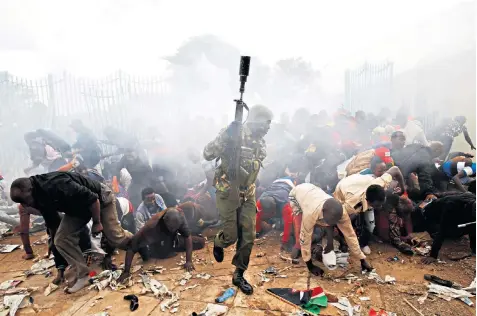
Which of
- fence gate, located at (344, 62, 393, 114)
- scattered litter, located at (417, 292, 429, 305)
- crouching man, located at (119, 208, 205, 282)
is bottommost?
scattered litter, located at (417, 292, 429, 305)

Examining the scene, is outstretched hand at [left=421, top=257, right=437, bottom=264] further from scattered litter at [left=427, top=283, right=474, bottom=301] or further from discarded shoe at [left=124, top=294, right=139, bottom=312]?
discarded shoe at [left=124, top=294, right=139, bottom=312]

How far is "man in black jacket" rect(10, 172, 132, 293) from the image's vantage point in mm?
3227

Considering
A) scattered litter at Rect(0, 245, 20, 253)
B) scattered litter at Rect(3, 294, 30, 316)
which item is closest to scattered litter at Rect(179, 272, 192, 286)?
scattered litter at Rect(3, 294, 30, 316)

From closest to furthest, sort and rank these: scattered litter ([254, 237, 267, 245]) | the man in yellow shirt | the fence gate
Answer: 1. the man in yellow shirt
2. scattered litter ([254, 237, 267, 245])
3. the fence gate

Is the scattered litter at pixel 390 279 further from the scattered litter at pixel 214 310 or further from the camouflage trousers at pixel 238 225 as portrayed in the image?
the scattered litter at pixel 214 310

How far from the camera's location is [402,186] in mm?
4305

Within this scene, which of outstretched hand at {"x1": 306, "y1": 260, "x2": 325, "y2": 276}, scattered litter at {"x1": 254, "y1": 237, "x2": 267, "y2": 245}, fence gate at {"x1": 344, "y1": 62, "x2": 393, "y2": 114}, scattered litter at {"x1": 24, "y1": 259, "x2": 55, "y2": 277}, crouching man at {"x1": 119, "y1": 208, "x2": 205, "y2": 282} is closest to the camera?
outstretched hand at {"x1": 306, "y1": 260, "x2": 325, "y2": 276}

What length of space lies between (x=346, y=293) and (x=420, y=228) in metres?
1.99

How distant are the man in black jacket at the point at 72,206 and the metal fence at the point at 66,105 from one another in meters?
5.76

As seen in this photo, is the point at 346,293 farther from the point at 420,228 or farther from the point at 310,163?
the point at 310,163

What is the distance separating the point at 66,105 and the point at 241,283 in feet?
26.6

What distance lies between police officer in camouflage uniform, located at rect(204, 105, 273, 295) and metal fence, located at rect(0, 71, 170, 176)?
665 cm

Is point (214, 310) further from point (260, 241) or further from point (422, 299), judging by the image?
point (422, 299)

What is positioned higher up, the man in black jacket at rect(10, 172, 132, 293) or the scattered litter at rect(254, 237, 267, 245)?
the man in black jacket at rect(10, 172, 132, 293)
